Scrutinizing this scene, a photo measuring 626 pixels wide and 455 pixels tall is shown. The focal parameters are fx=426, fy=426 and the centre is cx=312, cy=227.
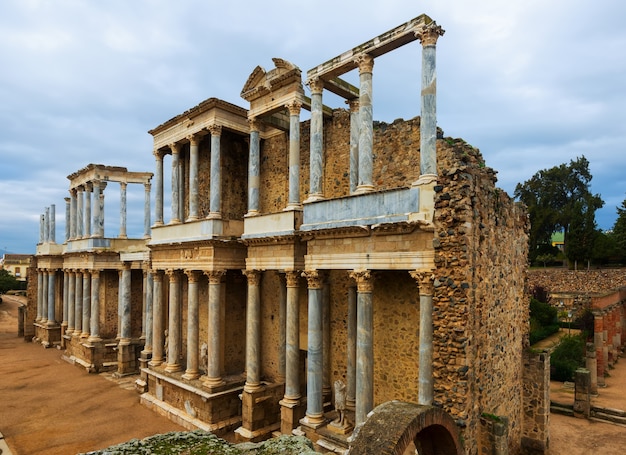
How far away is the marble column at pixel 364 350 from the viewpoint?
411 inches

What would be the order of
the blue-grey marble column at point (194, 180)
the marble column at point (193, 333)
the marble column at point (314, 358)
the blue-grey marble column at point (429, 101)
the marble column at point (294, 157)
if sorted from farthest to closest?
the blue-grey marble column at point (194, 180), the marble column at point (193, 333), the marble column at point (294, 157), the marble column at point (314, 358), the blue-grey marble column at point (429, 101)

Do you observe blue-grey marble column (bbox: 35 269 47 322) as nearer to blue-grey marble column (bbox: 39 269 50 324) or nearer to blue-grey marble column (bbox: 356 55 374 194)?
blue-grey marble column (bbox: 39 269 50 324)

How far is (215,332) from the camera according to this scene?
15.2 meters

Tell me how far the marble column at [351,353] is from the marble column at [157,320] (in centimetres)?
938

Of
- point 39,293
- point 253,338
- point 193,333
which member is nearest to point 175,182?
point 193,333

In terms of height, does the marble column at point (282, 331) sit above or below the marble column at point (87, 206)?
below

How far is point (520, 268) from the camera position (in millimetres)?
12812

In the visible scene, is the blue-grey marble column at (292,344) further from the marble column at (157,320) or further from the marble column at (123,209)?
the marble column at (123,209)

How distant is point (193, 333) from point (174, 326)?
55.9 inches

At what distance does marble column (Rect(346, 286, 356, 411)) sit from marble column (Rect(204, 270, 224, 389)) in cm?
498

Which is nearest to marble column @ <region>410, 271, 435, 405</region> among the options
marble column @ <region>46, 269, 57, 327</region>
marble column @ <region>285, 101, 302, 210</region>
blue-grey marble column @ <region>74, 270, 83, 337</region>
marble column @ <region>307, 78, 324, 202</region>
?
marble column @ <region>307, 78, 324, 202</region>

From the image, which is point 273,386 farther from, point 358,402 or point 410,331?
point 410,331

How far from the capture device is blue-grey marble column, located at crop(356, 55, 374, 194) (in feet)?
35.9

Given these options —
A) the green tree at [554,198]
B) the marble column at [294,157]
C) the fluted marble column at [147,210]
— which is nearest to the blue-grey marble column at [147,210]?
the fluted marble column at [147,210]
